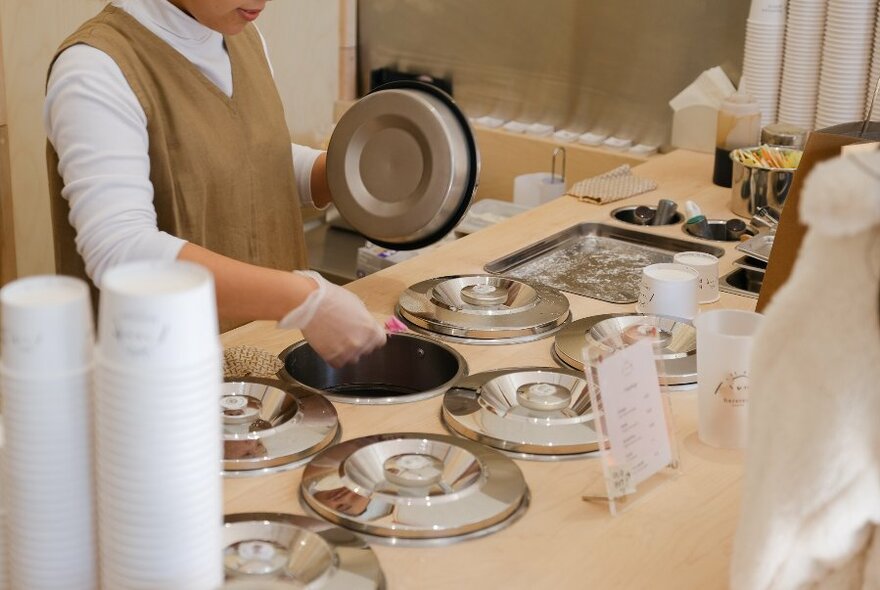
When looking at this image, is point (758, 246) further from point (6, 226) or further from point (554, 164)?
point (6, 226)

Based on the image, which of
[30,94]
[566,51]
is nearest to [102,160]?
[30,94]

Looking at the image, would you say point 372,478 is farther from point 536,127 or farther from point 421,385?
point 536,127

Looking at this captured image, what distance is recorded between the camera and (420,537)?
1157 mm

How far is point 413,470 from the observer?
1273 millimetres

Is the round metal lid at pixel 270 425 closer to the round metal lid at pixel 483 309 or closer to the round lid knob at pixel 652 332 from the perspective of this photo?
the round metal lid at pixel 483 309

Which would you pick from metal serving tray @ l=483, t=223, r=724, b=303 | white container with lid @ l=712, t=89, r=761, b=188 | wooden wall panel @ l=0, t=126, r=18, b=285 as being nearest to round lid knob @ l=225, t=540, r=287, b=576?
metal serving tray @ l=483, t=223, r=724, b=303

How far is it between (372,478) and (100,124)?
29.1 inches

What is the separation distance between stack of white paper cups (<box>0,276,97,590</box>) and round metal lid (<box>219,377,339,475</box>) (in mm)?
422

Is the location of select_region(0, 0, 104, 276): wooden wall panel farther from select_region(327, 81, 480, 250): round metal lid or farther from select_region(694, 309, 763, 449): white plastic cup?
select_region(694, 309, 763, 449): white plastic cup

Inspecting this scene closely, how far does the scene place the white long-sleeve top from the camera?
1.60 metres

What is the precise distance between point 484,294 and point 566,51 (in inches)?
66.6

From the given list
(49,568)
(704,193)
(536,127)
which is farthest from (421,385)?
(536,127)

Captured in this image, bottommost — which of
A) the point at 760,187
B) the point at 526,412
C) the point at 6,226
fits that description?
the point at 6,226

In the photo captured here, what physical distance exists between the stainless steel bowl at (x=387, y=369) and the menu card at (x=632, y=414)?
448mm
